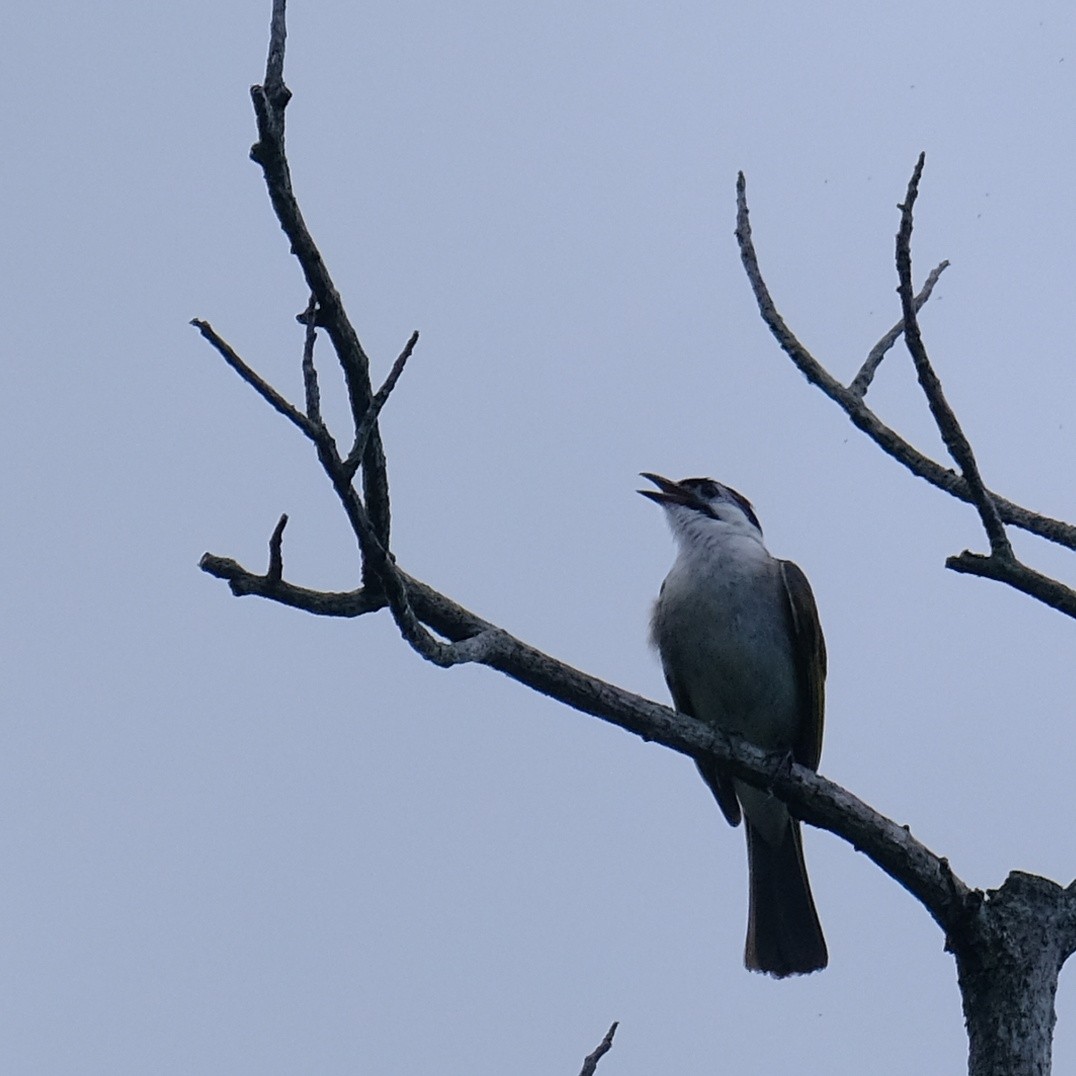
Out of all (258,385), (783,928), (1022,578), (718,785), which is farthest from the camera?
(718,785)

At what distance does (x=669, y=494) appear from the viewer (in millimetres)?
7906

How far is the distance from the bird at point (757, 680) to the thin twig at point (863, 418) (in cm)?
188

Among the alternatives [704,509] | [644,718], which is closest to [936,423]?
[644,718]

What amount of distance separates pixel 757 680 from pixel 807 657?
11.6 inches

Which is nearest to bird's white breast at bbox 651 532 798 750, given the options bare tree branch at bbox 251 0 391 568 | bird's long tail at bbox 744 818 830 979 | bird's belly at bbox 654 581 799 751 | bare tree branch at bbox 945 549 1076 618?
bird's belly at bbox 654 581 799 751

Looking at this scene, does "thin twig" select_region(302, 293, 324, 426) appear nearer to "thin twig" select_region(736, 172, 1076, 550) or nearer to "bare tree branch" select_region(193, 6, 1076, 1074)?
"bare tree branch" select_region(193, 6, 1076, 1074)

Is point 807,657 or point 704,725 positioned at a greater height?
point 807,657

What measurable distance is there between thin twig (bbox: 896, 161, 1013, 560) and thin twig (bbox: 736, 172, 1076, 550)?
0.15 m

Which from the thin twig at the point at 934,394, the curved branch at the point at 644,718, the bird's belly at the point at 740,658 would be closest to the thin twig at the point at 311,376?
the curved branch at the point at 644,718

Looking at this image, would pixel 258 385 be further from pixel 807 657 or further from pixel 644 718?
pixel 807 657

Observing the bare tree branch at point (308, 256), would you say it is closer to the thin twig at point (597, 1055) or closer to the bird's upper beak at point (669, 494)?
the thin twig at point (597, 1055)

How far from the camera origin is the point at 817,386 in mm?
5332

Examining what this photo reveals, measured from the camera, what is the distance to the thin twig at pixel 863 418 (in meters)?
5.06

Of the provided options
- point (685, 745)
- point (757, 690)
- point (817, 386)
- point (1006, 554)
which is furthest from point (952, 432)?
point (757, 690)
